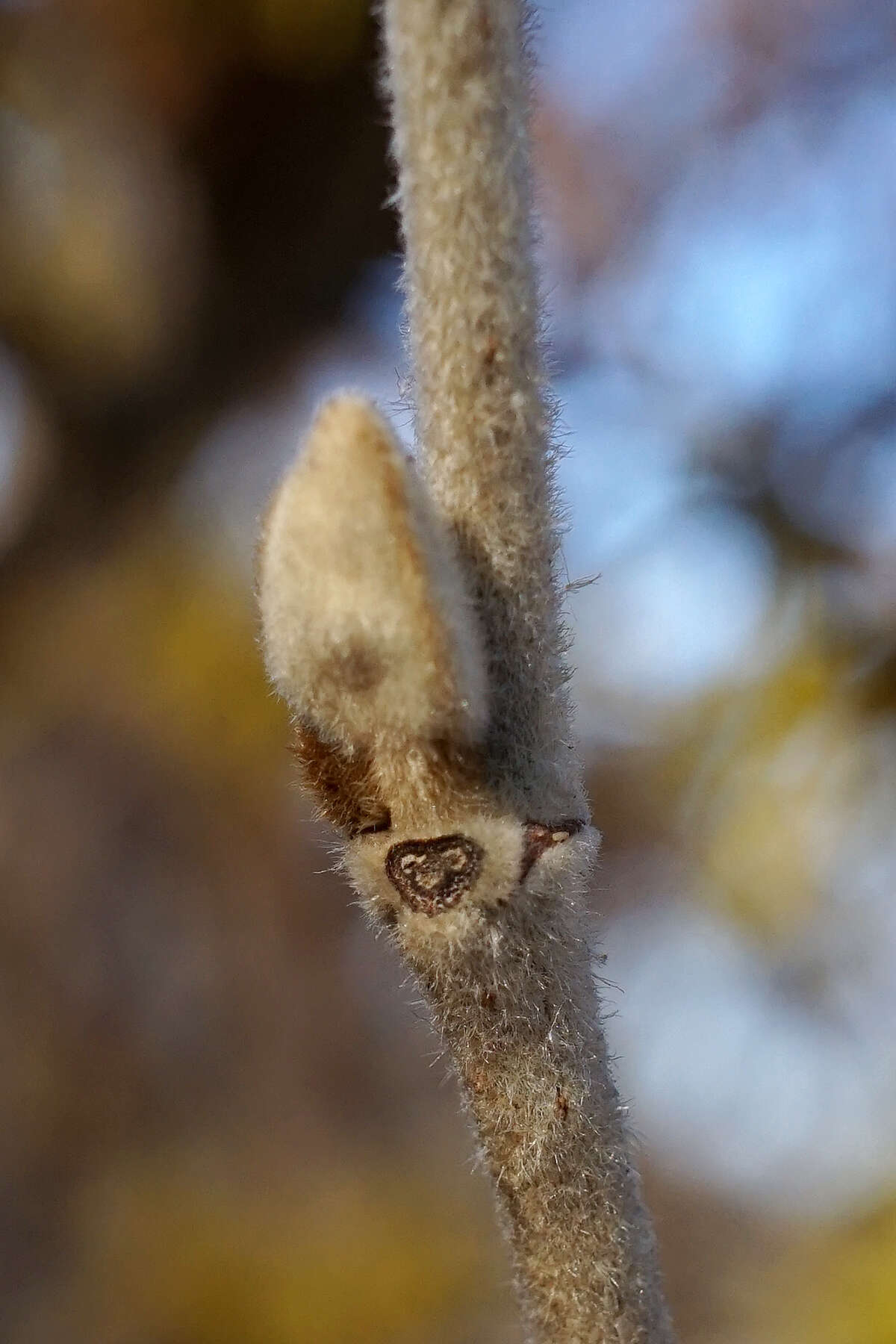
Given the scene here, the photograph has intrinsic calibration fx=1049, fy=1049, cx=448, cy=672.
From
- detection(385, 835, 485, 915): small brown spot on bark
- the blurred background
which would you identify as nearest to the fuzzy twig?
detection(385, 835, 485, 915): small brown spot on bark

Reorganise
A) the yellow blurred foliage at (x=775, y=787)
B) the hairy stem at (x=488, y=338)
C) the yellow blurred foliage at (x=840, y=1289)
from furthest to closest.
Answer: the yellow blurred foliage at (x=775, y=787)
the yellow blurred foliage at (x=840, y=1289)
the hairy stem at (x=488, y=338)

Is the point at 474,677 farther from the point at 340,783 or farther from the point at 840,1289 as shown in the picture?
the point at 840,1289

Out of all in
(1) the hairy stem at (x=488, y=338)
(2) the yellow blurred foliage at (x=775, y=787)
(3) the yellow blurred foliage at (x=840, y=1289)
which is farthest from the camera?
(2) the yellow blurred foliage at (x=775, y=787)

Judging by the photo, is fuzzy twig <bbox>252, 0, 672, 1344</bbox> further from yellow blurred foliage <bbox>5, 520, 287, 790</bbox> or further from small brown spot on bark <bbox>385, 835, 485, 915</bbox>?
yellow blurred foliage <bbox>5, 520, 287, 790</bbox>

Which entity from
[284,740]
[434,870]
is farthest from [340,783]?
[284,740]

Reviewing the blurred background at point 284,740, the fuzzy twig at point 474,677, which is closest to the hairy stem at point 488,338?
the fuzzy twig at point 474,677

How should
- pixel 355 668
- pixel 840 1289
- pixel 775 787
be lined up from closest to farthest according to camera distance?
pixel 355 668 < pixel 840 1289 < pixel 775 787

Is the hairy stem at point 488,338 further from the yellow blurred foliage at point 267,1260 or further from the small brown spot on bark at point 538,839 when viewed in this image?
the yellow blurred foliage at point 267,1260
